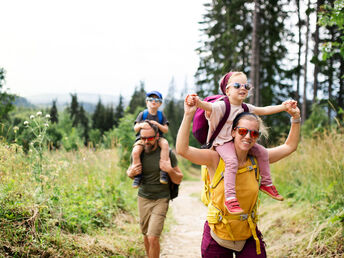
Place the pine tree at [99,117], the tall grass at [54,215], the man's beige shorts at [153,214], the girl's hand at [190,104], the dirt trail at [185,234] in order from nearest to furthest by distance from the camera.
Answer: 1. the girl's hand at [190,104]
2. the tall grass at [54,215]
3. the man's beige shorts at [153,214]
4. the dirt trail at [185,234]
5. the pine tree at [99,117]

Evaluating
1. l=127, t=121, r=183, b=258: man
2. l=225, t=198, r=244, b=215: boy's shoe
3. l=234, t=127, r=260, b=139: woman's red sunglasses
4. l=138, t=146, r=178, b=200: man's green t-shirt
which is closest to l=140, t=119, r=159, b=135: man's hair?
l=127, t=121, r=183, b=258: man

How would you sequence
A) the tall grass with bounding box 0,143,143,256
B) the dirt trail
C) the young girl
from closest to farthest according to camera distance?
the young girl < the tall grass with bounding box 0,143,143,256 < the dirt trail

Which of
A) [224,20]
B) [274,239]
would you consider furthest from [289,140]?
[224,20]

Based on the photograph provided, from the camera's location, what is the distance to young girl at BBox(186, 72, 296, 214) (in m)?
2.08

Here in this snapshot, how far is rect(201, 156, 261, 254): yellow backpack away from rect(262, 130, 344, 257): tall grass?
6.07 ft

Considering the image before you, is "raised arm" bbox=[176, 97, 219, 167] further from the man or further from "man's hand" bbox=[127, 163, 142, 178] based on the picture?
"man's hand" bbox=[127, 163, 142, 178]

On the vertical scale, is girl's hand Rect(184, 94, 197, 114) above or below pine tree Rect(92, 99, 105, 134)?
above

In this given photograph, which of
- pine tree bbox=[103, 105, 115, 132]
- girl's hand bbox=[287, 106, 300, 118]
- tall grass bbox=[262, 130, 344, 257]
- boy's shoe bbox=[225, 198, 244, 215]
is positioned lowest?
pine tree bbox=[103, 105, 115, 132]

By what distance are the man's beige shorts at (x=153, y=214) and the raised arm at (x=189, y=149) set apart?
5.86 ft

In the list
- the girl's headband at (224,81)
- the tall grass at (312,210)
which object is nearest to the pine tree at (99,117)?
the tall grass at (312,210)

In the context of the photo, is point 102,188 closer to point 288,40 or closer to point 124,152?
point 124,152

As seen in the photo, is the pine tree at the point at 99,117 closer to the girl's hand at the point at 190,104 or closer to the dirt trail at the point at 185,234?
the dirt trail at the point at 185,234

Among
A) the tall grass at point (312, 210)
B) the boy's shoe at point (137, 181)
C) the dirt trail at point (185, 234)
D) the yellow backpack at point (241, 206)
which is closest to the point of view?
the yellow backpack at point (241, 206)

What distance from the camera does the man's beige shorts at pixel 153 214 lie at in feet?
12.3
